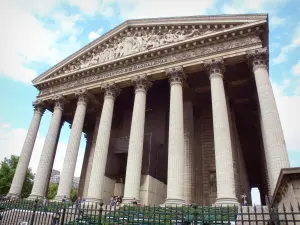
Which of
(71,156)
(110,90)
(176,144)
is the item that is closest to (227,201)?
(176,144)

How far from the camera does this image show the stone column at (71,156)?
19.6 metres

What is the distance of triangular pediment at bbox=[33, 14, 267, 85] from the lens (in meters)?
19.5

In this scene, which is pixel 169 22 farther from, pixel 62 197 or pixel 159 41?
pixel 62 197

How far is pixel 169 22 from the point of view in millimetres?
21703

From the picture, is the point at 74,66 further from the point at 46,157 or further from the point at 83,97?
the point at 46,157

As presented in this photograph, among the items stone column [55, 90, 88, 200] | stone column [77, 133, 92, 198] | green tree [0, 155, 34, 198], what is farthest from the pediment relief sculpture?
green tree [0, 155, 34, 198]

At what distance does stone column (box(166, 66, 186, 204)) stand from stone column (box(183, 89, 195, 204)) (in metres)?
3.38

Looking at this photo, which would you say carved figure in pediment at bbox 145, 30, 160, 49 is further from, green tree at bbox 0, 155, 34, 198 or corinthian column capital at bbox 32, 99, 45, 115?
green tree at bbox 0, 155, 34, 198

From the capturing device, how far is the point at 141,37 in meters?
23.1

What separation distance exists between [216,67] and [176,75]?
300 cm

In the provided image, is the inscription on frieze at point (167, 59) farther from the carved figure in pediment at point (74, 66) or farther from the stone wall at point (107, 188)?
the stone wall at point (107, 188)

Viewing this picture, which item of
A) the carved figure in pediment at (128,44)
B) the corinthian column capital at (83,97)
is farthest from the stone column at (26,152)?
the carved figure in pediment at (128,44)

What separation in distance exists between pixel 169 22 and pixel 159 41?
5.94ft

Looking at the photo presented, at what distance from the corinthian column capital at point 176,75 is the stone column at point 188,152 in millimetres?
3379
